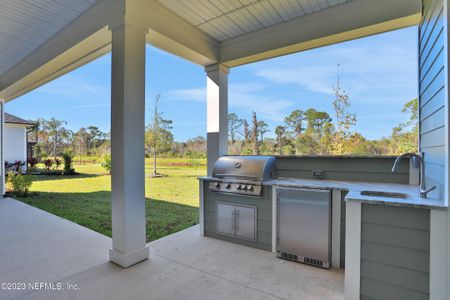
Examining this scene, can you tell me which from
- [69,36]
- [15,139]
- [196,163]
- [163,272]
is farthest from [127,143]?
[15,139]

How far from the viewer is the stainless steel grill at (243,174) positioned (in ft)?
9.61

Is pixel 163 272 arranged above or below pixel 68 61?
below

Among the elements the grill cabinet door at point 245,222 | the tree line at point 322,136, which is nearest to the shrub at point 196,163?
the tree line at point 322,136

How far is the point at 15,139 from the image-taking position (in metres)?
10.4

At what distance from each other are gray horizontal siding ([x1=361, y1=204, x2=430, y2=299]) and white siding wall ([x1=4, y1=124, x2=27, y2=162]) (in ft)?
44.9

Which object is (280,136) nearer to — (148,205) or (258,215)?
(258,215)

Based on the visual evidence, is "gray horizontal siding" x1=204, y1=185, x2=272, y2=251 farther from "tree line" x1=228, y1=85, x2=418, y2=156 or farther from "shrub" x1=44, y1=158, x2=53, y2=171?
"shrub" x1=44, y1=158, x2=53, y2=171

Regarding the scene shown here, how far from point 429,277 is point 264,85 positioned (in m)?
5.10

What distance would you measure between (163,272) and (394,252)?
207 centimetres

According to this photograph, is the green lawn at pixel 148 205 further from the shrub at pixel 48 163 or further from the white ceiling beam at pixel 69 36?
the shrub at pixel 48 163

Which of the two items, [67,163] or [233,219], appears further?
[67,163]

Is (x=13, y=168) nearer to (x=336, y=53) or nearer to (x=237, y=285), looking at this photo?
(x=237, y=285)

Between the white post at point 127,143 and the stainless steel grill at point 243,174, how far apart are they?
1111 millimetres

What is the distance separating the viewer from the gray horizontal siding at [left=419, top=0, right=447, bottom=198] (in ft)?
Result: 5.19
